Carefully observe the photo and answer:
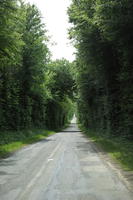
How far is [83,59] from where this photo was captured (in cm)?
2864

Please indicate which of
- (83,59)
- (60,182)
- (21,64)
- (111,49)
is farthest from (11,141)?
(60,182)

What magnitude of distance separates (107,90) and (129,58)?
31.4 ft

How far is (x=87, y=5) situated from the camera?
26.0 meters

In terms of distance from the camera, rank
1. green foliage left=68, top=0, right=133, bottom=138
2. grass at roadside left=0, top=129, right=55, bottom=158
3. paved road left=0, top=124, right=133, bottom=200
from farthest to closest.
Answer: grass at roadside left=0, top=129, right=55, bottom=158 < green foliage left=68, top=0, right=133, bottom=138 < paved road left=0, top=124, right=133, bottom=200

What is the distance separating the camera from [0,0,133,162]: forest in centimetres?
1867

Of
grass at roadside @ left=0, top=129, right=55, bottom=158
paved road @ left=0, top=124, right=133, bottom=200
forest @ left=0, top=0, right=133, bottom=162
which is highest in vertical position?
forest @ left=0, top=0, right=133, bottom=162

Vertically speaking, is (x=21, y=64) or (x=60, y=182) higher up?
(x=21, y=64)

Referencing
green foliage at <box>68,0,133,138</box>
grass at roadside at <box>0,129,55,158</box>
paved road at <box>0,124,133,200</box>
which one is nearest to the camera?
Answer: paved road at <box>0,124,133,200</box>

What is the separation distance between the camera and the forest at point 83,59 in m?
18.7

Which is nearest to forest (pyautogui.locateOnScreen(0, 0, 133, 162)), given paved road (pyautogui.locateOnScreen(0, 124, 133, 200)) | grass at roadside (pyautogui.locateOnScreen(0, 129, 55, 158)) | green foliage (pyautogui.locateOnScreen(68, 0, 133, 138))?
green foliage (pyautogui.locateOnScreen(68, 0, 133, 138))

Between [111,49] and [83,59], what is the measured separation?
10.1 ft

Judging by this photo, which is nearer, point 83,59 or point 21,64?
point 83,59

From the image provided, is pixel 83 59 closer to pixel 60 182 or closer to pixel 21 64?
pixel 21 64

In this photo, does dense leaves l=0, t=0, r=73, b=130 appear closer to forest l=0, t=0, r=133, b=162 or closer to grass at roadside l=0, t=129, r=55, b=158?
forest l=0, t=0, r=133, b=162
